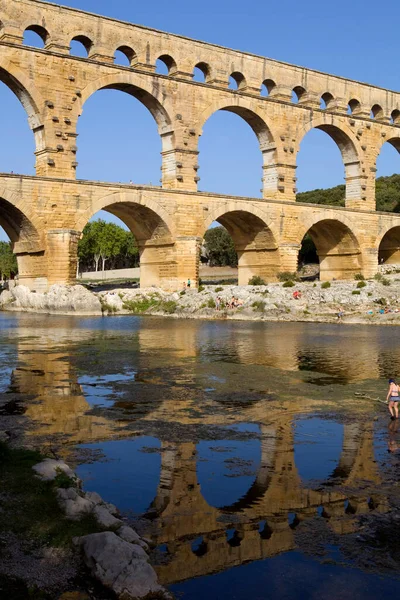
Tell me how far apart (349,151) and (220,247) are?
111 ft

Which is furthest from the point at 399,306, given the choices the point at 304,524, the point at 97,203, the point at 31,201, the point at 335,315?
the point at 304,524

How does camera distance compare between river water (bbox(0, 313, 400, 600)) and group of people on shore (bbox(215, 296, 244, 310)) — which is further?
group of people on shore (bbox(215, 296, 244, 310))

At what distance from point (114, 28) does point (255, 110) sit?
943 centimetres

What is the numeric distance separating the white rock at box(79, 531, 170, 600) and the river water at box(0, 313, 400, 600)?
1.13 ft

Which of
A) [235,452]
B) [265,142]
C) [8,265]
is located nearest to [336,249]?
Answer: [265,142]

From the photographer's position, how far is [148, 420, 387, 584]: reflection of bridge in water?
19.0 ft

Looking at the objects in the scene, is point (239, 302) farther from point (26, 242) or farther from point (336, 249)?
point (336, 249)

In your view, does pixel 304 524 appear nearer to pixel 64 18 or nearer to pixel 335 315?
pixel 335 315

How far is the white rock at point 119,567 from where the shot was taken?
16.1ft

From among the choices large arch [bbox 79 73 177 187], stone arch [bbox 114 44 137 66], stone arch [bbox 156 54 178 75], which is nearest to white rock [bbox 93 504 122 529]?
large arch [bbox 79 73 177 187]

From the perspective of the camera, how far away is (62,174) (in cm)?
3231

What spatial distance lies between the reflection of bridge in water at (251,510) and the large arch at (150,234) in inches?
1033

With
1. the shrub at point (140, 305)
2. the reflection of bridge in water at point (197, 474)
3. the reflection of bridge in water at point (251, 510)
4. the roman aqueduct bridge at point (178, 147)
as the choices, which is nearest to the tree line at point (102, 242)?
the roman aqueduct bridge at point (178, 147)

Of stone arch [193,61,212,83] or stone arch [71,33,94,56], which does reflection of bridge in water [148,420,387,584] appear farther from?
stone arch [193,61,212,83]
